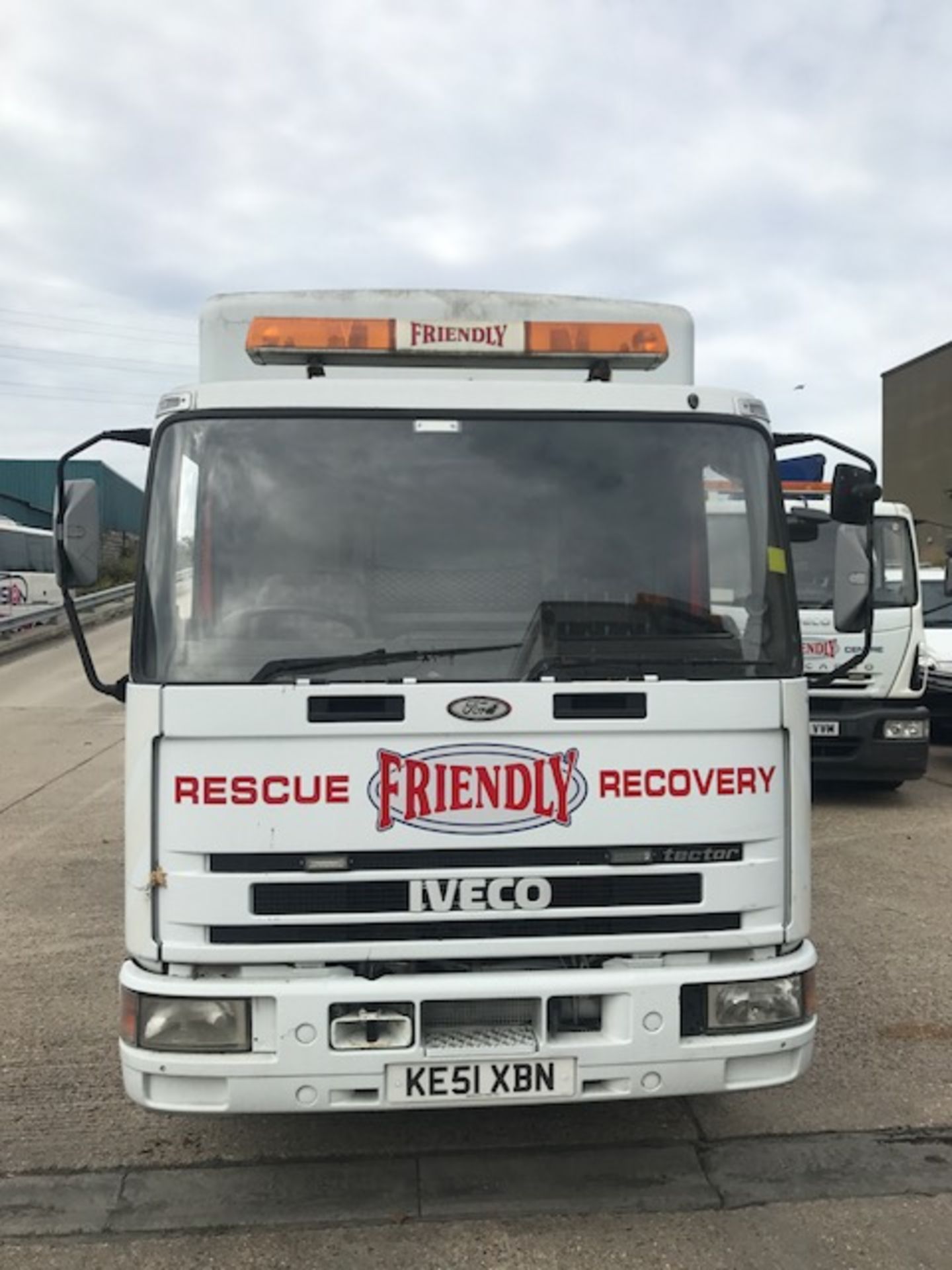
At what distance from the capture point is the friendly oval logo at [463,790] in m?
2.93

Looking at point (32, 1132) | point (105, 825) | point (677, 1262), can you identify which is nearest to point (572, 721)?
point (677, 1262)

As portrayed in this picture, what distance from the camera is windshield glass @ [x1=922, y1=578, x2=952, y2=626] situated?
11.6 meters

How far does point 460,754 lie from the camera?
2.94 meters

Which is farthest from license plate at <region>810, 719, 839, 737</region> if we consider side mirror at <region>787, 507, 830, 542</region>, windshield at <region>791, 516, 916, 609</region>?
side mirror at <region>787, 507, 830, 542</region>

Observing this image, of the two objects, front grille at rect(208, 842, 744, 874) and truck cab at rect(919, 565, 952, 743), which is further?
truck cab at rect(919, 565, 952, 743)

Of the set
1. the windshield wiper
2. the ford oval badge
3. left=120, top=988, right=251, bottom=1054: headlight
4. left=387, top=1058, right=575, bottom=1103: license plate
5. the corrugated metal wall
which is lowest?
left=387, top=1058, right=575, bottom=1103: license plate

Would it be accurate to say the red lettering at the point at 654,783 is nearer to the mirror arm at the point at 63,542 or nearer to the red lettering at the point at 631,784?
the red lettering at the point at 631,784

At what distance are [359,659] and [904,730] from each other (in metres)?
6.42

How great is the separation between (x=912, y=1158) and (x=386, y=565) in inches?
98.2

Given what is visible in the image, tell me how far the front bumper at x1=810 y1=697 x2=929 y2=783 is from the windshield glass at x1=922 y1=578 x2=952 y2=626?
3.60 metres

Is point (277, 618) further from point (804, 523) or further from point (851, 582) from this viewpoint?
point (804, 523)

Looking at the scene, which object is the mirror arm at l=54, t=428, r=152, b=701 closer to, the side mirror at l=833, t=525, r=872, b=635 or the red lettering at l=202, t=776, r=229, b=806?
the red lettering at l=202, t=776, r=229, b=806

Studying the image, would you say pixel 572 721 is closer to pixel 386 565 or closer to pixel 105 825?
pixel 386 565

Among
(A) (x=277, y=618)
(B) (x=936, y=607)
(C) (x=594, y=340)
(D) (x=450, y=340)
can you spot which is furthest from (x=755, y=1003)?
(B) (x=936, y=607)
